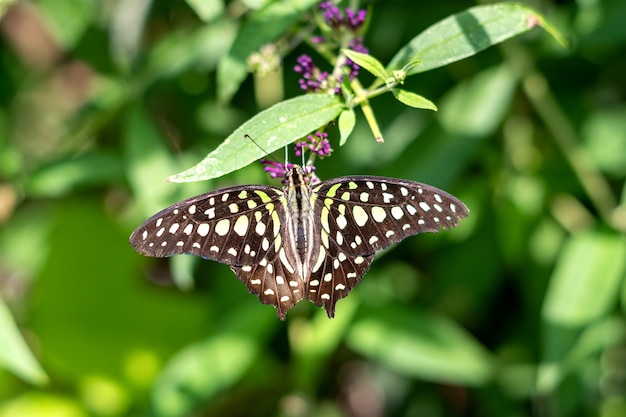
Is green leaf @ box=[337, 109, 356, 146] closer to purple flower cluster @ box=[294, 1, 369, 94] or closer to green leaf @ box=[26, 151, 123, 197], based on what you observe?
purple flower cluster @ box=[294, 1, 369, 94]

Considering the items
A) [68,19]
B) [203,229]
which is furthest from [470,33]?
[68,19]

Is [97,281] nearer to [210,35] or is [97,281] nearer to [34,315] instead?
[34,315]

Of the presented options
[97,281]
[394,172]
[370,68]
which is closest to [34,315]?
[97,281]

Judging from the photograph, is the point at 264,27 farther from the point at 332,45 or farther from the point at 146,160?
the point at 146,160

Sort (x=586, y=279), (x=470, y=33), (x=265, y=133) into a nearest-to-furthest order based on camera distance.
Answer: (x=265, y=133), (x=470, y=33), (x=586, y=279)

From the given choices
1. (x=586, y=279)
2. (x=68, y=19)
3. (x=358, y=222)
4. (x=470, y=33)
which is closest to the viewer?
(x=470, y=33)
